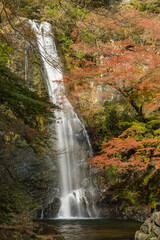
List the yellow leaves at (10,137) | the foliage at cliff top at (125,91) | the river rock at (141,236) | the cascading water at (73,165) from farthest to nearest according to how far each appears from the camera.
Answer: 1. the cascading water at (73,165)
2. the foliage at cliff top at (125,91)
3. the river rock at (141,236)
4. the yellow leaves at (10,137)

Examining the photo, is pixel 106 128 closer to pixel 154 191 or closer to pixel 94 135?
pixel 94 135

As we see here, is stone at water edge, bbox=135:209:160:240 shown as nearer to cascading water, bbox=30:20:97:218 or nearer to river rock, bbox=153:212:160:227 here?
river rock, bbox=153:212:160:227

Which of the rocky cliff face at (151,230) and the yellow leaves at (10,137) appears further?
the rocky cliff face at (151,230)

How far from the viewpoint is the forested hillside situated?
3.63 metres

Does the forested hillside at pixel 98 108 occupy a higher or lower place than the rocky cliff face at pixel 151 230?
higher

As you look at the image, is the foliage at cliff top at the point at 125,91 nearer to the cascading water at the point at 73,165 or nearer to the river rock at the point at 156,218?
the cascading water at the point at 73,165

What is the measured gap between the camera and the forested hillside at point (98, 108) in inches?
143

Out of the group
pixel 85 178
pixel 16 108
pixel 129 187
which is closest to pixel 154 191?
pixel 129 187

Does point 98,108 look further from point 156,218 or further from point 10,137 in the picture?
point 10,137

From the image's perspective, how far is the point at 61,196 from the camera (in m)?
9.87

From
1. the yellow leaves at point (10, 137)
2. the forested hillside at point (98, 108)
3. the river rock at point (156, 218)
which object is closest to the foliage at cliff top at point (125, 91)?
the forested hillside at point (98, 108)

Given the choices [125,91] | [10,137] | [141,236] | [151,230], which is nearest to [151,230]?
[151,230]

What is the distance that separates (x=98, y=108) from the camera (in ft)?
40.6

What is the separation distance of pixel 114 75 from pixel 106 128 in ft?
13.5
